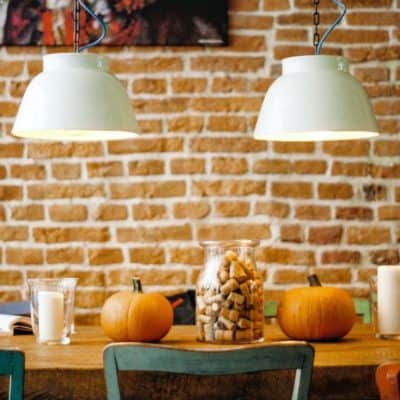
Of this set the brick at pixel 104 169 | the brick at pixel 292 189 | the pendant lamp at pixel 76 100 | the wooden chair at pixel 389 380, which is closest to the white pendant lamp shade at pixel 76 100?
the pendant lamp at pixel 76 100

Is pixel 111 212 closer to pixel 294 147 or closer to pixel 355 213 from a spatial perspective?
pixel 294 147

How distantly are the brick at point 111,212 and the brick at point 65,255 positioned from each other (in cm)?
15

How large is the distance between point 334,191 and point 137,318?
1476 mm

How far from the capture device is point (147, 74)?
11.2 feet

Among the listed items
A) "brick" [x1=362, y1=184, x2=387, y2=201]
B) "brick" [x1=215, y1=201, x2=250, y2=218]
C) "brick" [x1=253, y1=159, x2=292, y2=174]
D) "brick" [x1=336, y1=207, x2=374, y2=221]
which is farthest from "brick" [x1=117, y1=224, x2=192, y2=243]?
"brick" [x1=362, y1=184, x2=387, y2=201]

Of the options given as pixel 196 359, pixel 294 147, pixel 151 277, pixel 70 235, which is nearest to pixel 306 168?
pixel 294 147

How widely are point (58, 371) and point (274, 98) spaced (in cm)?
86

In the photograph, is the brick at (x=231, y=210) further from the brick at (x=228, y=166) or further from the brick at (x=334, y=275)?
the brick at (x=334, y=275)

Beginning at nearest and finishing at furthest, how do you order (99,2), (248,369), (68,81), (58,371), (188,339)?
(248,369), (58,371), (68,81), (188,339), (99,2)

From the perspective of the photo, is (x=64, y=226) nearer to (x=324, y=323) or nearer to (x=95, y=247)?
(x=95, y=247)

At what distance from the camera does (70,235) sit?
3.40m

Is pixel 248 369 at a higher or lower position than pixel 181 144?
lower

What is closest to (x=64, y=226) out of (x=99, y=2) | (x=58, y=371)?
(x=99, y=2)

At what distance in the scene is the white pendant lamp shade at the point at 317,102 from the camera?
2098 millimetres
